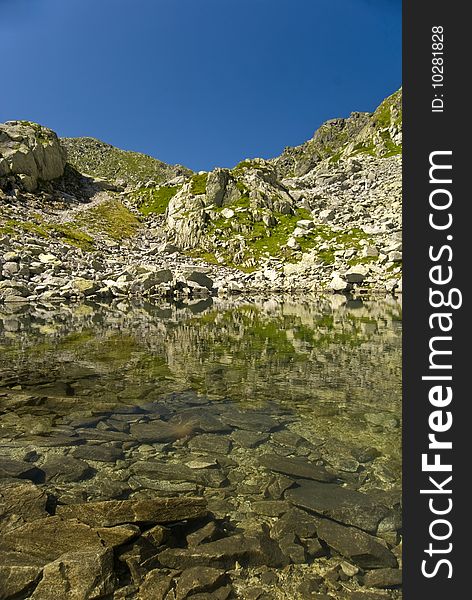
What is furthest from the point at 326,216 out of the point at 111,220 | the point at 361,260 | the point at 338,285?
the point at 111,220

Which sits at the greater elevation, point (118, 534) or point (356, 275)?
point (356, 275)

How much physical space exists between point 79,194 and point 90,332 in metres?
128

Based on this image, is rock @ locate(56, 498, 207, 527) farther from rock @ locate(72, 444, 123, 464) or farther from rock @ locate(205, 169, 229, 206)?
rock @ locate(205, 169, 229, 206)

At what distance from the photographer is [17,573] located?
5309 millimetres

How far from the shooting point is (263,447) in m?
10.3

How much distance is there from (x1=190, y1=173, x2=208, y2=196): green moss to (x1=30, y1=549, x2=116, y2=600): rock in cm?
11855

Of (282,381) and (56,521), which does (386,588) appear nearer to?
(56,521)

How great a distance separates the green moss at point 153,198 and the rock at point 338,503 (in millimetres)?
135655

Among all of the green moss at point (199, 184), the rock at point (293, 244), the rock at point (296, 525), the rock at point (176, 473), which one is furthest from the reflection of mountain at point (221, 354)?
the green moss at point (199, 184)

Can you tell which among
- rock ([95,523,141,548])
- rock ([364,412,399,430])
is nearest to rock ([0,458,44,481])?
rock ([95,523,141,548])

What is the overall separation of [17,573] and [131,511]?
70.3 inches

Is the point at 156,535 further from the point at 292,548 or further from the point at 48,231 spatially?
the point at 48,231

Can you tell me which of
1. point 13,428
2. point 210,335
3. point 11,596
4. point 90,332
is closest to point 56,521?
point 11,596

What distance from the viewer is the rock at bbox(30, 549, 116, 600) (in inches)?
199
